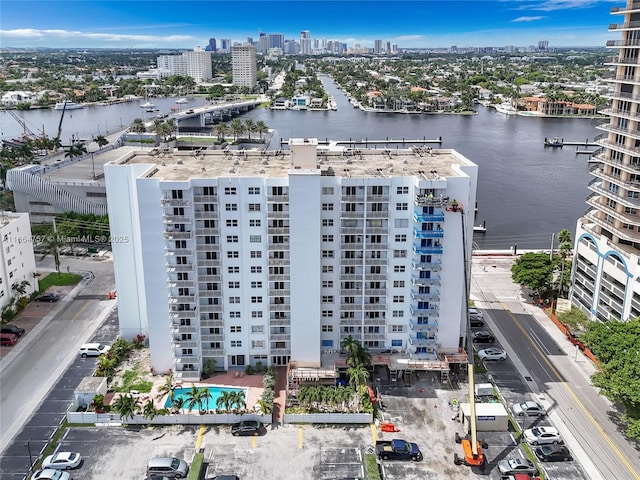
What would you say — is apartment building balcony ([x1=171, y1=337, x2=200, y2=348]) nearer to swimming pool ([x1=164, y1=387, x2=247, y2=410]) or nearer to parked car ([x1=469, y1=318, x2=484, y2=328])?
swimming pool ([x1=164, y1=387, x2=247, y2=410])

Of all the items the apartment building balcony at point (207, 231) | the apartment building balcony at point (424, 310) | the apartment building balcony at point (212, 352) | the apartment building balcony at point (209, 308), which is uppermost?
the apartment building balcony at point (207, 231)

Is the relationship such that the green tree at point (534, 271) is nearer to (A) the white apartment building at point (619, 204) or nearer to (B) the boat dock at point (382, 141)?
(A) the white apartment building at point (619, 204)

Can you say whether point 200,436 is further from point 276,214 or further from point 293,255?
point 276,214

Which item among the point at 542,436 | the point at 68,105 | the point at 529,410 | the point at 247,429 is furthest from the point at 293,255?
the point at 68,105

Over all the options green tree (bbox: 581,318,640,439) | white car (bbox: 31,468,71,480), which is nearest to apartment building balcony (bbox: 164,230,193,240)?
white car (bbox: 31,468,71,480)

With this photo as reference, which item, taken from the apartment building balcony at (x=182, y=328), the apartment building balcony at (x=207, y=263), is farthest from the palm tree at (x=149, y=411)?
the apartment building balcony at (x=207, y=263)

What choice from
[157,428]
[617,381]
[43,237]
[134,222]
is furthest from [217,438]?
[43,237]
